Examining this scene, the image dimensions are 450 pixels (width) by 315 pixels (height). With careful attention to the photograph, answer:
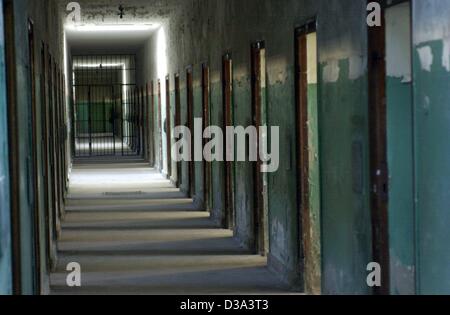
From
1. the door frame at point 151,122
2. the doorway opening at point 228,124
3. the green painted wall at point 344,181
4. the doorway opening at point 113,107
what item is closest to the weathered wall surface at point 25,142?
the green painted wall at point 344,181

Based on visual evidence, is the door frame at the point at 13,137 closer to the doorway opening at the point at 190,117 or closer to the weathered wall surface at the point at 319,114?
the weathered wall surface at the point at 319,114

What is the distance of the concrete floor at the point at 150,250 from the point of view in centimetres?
805

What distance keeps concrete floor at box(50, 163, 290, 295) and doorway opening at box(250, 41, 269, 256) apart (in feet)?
0.81

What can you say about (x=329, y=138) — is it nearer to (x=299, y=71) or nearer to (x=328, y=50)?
(x=328, y=50)

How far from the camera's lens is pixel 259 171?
962 centimetres

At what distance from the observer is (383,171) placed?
5.57m

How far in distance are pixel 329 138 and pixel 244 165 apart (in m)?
3.67

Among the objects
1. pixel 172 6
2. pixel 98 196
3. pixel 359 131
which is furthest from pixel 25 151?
pixel 172 6

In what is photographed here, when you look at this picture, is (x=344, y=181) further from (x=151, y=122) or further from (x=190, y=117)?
(x=151, y=122)

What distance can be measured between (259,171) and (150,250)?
5.19 ft

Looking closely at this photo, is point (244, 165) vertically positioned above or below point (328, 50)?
below

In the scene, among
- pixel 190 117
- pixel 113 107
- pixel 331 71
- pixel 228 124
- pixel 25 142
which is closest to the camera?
pixel 25 142

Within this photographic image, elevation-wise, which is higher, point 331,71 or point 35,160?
point 331,71

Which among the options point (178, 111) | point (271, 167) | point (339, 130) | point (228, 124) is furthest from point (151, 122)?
point (339, 130)
